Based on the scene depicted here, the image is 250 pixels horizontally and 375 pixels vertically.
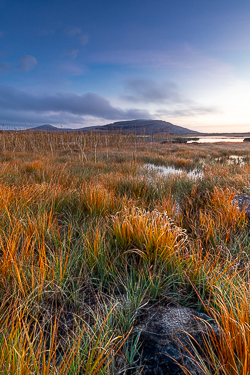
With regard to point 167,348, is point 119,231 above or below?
above

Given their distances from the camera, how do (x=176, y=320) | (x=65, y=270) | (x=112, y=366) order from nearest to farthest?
(x=112, y=366), (x=176, y=320), (x=65, y=270)

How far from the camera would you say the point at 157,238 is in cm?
164

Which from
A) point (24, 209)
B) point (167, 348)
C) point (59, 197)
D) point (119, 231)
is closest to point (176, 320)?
point (167, 348)

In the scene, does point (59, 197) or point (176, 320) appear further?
point (59, 197)

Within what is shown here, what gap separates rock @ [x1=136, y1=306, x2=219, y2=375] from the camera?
35.0 inches

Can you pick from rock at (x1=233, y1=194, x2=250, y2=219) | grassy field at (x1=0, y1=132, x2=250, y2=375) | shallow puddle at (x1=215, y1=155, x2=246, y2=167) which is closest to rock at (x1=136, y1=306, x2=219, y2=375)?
grassy field at (x1=0, y1=132, x2=250, y2=375)

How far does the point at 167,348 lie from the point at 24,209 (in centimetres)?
216

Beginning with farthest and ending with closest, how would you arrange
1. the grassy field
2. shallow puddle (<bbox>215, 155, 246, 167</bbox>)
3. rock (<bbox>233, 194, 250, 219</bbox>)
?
shallow puddle (<bbox>215, 155, 246, 167</bbox>) → rock (<bbox>233, 194, 250, 219</bbox>) → the grassy field

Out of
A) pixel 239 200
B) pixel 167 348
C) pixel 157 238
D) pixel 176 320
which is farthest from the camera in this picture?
pixel 239 200

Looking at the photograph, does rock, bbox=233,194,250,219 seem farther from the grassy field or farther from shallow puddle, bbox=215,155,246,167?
shallow puddle, bbox=215,155,246,167

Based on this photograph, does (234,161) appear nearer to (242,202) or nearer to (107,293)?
(242,202)

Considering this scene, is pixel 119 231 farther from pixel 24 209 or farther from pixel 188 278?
pixel 24 209

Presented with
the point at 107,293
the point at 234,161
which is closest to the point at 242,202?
the point at 107,293

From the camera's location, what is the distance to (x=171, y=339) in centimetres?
100
